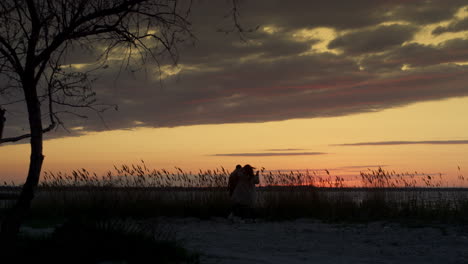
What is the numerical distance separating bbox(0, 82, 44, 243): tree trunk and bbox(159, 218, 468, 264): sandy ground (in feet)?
8.86

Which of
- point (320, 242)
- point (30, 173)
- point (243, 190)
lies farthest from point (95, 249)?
point (243, 190)

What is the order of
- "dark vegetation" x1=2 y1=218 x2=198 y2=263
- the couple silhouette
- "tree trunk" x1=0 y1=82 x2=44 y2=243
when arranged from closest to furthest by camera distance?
"dark vegetation" x1=2 y1=218 x2=198 y2=263
"tree trunk" x1=0 y1=82 x2=44 y2=243
the couple silhouette

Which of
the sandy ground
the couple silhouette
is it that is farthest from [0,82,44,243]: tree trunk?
the couple silhouette

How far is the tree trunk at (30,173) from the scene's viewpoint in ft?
23.8

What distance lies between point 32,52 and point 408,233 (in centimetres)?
883

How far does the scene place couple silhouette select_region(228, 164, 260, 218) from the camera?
14.8 meters

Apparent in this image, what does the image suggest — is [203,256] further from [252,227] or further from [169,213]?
[169,213]

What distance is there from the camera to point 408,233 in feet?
38.2

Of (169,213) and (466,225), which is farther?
(169,213)

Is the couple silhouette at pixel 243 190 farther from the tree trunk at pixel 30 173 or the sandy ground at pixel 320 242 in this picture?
the tree trunk at pixel 30 173

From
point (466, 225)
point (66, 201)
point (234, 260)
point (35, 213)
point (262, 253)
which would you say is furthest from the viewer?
point (66, 201)

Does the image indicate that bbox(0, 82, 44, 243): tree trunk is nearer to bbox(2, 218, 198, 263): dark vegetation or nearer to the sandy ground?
bbox(2, 218, 198, 263): dark vegetation

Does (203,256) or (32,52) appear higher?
(32,52)

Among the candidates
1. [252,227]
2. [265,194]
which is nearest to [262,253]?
[252,227]
